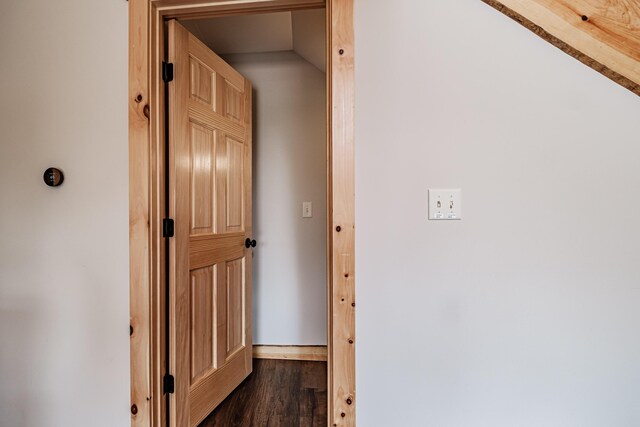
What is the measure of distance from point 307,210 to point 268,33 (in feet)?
4.34

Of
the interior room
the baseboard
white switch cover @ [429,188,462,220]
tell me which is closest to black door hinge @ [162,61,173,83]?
the interior room

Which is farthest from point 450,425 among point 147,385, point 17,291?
point 17,291

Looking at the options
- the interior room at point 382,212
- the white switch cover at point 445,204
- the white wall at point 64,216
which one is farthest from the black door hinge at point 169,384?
the white switch cover at point 445,204

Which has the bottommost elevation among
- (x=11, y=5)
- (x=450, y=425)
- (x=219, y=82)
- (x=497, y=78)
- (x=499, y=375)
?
(x=450, y=425)

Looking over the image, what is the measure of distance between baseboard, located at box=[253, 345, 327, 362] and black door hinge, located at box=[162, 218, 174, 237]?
144 centimetres

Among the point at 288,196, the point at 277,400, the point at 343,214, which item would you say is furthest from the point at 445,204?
the point at 277,400

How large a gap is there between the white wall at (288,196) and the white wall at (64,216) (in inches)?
46.6

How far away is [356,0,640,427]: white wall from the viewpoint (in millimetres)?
971

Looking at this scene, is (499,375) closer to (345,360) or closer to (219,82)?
(345,360)

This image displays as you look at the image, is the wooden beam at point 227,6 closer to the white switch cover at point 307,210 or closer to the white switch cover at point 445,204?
the white switch cover at point 445,204

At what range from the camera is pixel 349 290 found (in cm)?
102

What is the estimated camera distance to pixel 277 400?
1.71 meters

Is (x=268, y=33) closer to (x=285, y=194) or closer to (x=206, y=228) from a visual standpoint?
(x=285, y=194)

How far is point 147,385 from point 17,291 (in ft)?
2.25
